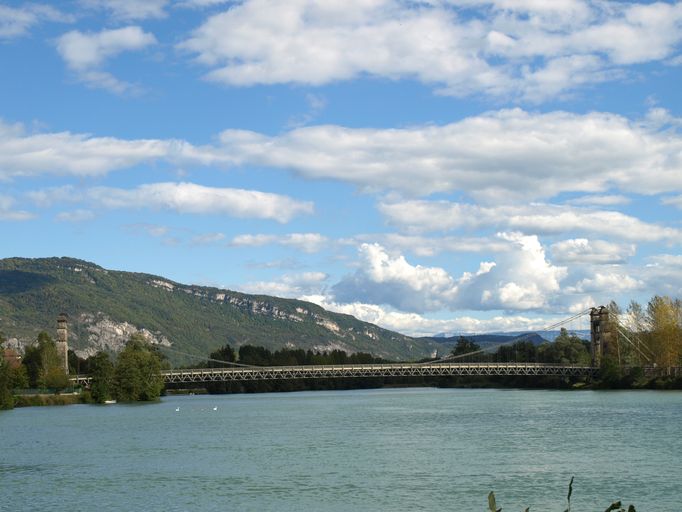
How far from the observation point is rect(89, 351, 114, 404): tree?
123m

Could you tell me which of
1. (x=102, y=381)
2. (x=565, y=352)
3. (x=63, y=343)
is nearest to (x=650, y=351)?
(x=565, y=352)

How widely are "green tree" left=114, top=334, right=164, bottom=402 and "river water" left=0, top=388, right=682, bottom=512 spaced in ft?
131

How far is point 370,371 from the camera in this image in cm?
17188

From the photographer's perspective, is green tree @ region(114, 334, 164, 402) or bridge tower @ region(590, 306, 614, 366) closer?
green tree @ region(114, 334, 164, 402)

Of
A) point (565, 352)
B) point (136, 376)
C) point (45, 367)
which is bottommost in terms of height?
point (136, 376)

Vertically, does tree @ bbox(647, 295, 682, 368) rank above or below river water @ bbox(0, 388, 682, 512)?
above

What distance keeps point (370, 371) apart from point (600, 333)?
41451mm

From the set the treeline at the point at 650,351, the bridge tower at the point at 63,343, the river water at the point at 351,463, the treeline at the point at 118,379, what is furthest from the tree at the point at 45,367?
the treeline at the point at 650,351

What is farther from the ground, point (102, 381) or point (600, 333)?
point (600, 333)

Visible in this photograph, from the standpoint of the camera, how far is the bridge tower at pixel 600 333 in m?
152

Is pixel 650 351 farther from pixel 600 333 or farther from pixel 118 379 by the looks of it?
pixel 118 379

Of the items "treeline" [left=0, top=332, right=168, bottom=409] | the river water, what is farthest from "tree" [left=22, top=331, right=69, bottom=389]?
the river water

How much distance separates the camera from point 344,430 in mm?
Result: 69938

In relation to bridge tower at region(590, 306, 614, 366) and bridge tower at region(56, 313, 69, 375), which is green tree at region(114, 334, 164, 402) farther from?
bridge tower at region(590, 306, 614, 366)
